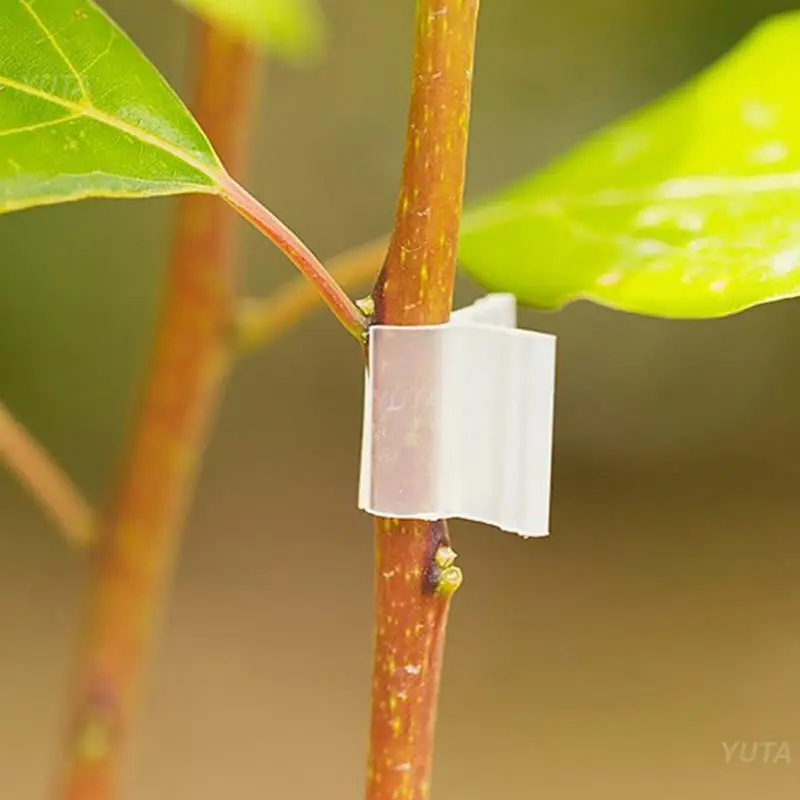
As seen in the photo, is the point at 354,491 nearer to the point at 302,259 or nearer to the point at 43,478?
the point at 43,478

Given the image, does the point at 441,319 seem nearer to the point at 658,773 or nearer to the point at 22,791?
the point at 658,773

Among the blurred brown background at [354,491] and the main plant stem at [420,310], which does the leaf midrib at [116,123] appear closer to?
the main plant stem at [420,310]

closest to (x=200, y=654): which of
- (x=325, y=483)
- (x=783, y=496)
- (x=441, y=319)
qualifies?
(x=325, y=483)

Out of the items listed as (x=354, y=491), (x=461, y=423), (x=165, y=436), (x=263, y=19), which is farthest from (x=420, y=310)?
(x=354, y=491)

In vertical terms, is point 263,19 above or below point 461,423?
above

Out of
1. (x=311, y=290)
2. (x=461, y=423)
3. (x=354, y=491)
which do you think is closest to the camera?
(x=461, y=423)

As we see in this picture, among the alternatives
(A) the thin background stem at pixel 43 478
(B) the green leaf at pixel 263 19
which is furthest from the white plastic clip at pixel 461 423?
(A) the thin background stem at pixel 43 478

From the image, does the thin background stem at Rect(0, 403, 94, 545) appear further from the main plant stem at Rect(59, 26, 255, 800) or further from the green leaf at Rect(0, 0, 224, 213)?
the green leaf at Rect(0, 0, 224, 213)
